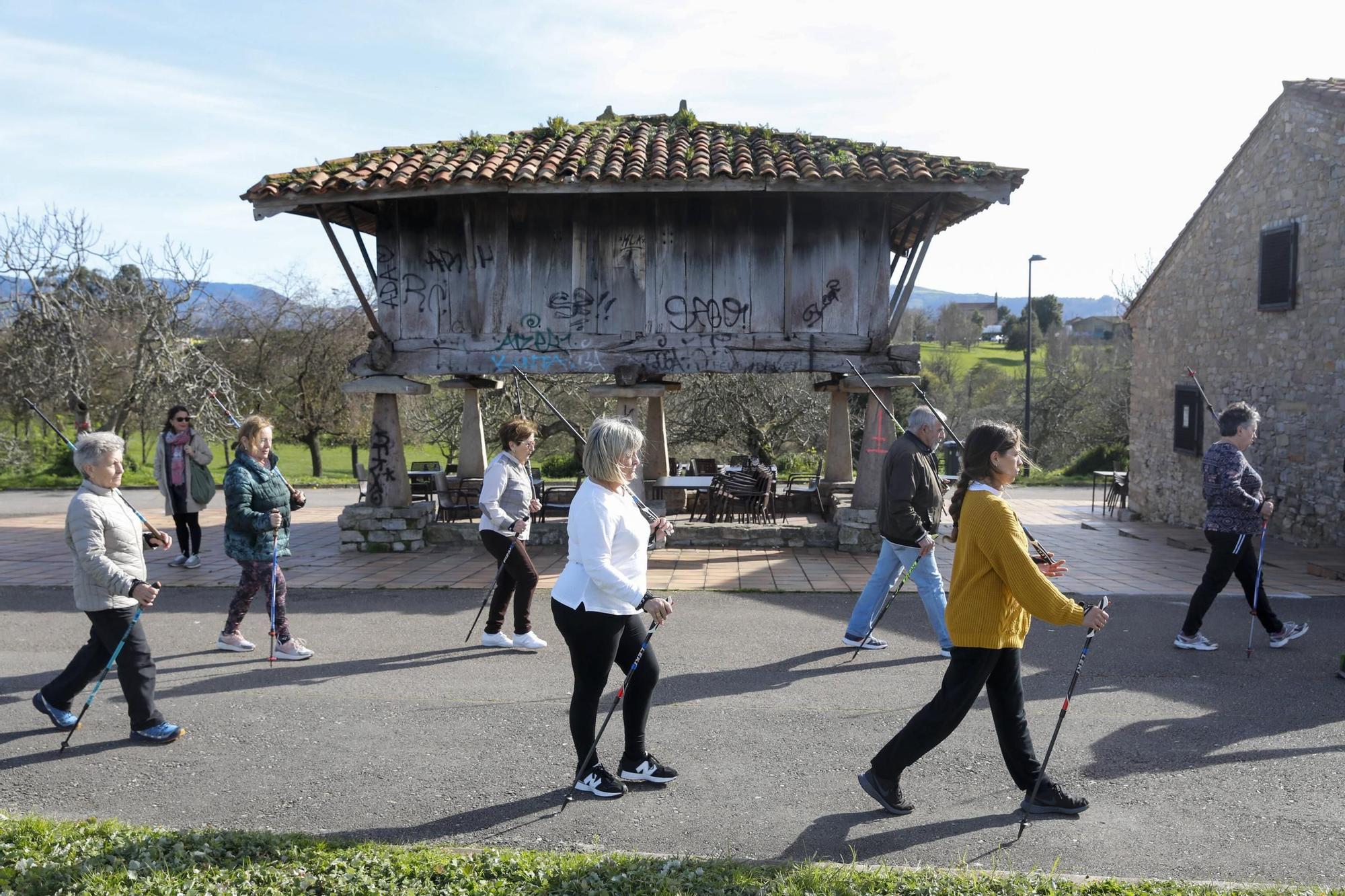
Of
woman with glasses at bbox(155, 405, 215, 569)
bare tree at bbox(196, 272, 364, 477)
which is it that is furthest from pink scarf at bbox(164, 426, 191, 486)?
bare tree at bbox(196, 272, 364, 477)

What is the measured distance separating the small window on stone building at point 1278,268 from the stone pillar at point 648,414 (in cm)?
865

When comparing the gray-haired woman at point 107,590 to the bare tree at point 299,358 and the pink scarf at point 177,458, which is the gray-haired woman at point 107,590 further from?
the bare tree at point 299,358

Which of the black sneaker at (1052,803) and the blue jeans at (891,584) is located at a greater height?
the blue jeans at (891,584)

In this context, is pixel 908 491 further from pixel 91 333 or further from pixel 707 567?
pixel 91 333

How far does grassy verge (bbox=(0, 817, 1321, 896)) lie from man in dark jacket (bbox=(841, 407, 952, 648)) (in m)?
3.22

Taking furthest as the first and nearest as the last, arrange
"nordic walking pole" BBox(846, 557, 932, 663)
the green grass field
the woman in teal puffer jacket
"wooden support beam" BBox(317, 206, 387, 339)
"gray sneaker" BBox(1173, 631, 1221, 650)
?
the green grass field → "wooden support beam" BBox(317, 206, 387, 339) → "gray sneaker" BBox(1173, 631, 1221, 650) → "nordic walking pole" BBox(846, 557, 932, 663) → the woman in teal puffer jacket

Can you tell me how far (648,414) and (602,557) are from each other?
12911mm

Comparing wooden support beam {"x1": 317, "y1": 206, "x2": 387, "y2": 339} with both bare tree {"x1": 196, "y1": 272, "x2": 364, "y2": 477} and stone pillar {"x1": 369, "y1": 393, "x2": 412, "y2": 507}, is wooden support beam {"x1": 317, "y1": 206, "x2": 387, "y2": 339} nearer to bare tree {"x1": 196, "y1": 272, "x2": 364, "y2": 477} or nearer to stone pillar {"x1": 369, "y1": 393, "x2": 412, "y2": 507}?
stone pillar {"x1": 369, "y1": 393, "x2": 412, "y2": 507}

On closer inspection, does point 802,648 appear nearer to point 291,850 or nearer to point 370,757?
point 370,757

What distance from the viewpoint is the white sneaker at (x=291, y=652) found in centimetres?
704

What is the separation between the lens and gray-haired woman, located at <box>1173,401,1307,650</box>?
276 inches

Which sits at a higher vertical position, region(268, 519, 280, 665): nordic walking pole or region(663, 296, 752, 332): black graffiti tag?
region(663, 296, 752, 332): black graffiti tag

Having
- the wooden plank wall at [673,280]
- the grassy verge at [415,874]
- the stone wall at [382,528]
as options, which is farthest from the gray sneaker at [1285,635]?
the stone wall at [382,528]

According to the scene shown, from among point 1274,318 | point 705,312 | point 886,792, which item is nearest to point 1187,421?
point 1274,318
